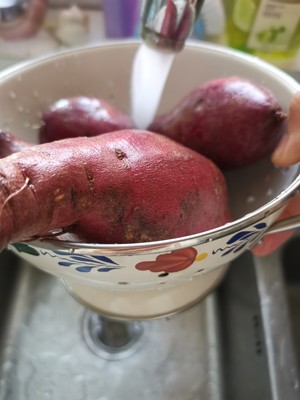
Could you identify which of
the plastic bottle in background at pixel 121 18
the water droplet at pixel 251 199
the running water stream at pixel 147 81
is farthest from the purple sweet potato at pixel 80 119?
the plastic bottle in background at pixel 121 18

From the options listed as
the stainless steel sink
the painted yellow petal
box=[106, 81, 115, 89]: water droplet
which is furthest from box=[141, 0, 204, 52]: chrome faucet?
the stainless steel sink

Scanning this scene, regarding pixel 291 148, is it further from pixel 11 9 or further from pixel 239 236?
pixel 11 9

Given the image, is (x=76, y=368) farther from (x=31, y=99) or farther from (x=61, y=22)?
(x=61, y=22)

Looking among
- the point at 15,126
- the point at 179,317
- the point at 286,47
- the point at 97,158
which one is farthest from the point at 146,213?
the point at 286,47

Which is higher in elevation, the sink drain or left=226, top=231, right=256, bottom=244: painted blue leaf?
left=226, top=231, right=256, bottom=244: painted blue leaf

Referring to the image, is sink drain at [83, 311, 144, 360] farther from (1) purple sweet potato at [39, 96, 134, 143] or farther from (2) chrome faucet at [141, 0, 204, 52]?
(2) chrome faucet at [141, 0, 204, 52]

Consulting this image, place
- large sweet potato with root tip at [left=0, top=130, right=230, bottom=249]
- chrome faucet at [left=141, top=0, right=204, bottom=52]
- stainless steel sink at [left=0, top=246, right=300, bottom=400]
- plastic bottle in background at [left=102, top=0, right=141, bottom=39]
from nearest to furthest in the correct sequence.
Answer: large sweet potato with root tip at [left=0, top=130, right=230, bottom=249], chrome faucet at [left=141, top=0, right=204, bottom=52], stainless steel sink at [left=0, top=246, right=300, bottom=400], plastic bottle in background at [left=102, top=0, right=141, bottom=39]
